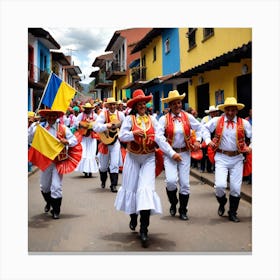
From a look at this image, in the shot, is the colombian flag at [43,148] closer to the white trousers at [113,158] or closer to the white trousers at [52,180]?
the white trousers at [52,180]

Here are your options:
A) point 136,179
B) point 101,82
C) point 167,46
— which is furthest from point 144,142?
point 167,46

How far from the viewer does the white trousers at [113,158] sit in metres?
9.18

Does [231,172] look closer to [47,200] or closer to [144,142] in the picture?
[144,142]

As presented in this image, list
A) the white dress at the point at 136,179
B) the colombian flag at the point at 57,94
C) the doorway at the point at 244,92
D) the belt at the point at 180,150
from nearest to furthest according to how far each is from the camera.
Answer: the white dress at the point at 136,179 < the colombian flag at the point at 57,94 < the belt at the point at 180,150 < the doorway at the point at 244,92

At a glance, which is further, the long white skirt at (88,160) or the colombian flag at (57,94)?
the long white skirt at (88,160)

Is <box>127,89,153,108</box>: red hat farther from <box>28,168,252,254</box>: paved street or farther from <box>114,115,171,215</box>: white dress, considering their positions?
<box>28,168,252,254</box>: paved street

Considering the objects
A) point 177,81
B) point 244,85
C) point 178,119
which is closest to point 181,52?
point 177,81

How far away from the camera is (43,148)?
6.64m

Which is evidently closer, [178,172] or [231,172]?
[231,172]

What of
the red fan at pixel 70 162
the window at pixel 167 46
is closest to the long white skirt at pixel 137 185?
the red fan at pixel 70 162

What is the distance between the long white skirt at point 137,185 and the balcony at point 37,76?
162cm

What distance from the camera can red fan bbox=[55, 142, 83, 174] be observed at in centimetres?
678

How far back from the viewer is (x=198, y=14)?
552 cm

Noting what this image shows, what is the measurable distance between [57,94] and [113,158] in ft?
9.37
